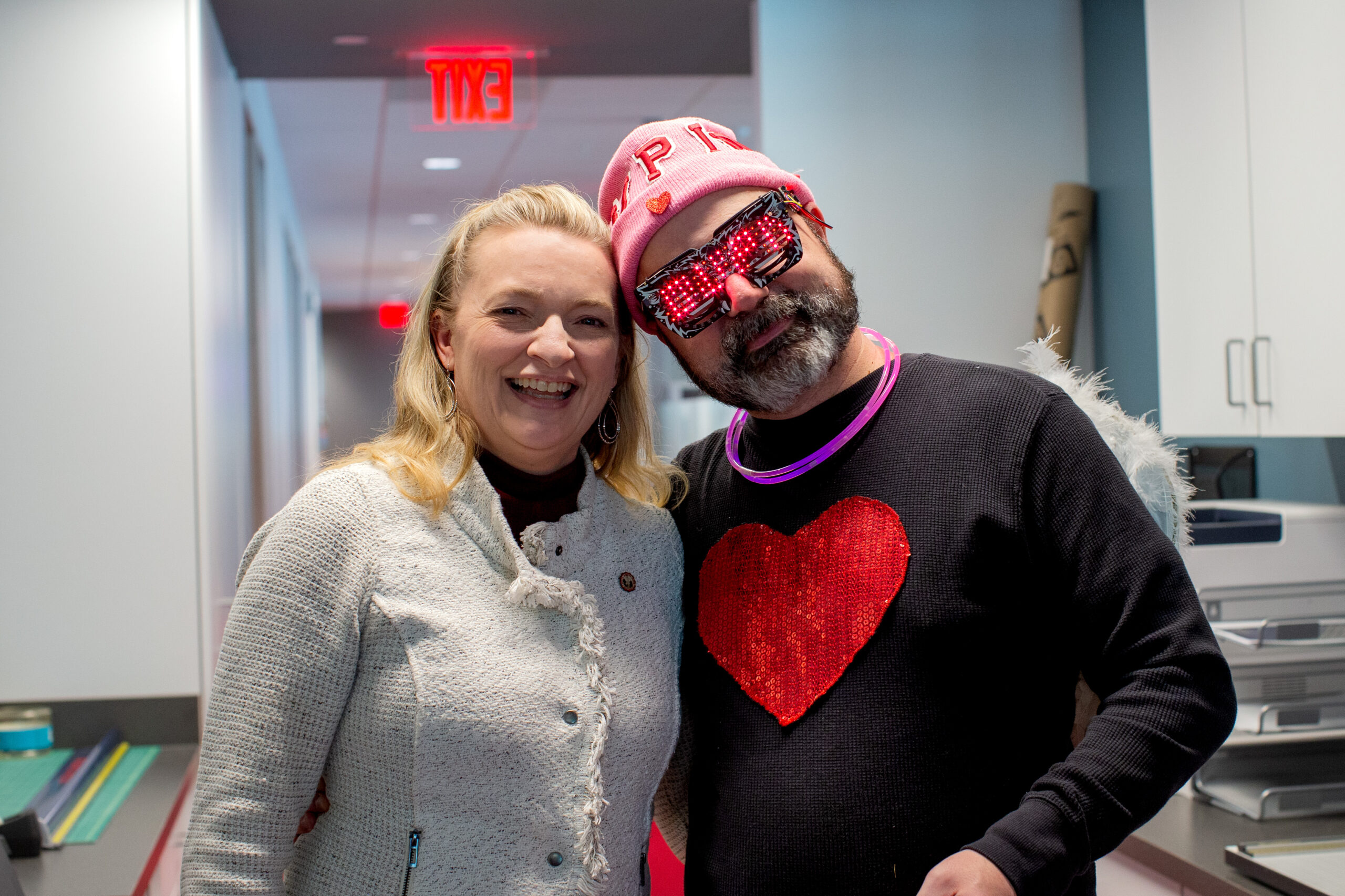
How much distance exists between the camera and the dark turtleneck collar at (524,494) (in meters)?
1.32

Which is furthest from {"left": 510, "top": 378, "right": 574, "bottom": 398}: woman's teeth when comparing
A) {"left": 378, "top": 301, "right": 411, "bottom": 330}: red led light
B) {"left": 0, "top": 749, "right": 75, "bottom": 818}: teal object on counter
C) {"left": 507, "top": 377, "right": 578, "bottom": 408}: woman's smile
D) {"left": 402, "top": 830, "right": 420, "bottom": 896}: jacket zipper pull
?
{"left": 378, "top": 301, "right": 411, "bottom": 330}: red led light

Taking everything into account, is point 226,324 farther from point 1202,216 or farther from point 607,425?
point 1202,216

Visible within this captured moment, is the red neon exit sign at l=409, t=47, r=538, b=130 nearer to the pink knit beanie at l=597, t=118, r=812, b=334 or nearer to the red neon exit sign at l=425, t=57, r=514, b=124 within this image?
the red neon exit sign at l=425, t=57, r=514, b=124

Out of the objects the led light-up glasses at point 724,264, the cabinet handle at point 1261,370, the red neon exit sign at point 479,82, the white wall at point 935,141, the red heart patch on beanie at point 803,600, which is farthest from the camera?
the red neon exit sign at point 479,82

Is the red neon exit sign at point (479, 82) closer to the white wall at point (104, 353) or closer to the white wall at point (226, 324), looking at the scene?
the white wall at point (226, 324)

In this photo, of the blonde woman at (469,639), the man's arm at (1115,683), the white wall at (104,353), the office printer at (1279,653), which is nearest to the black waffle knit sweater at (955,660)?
the man's arm at (1115,683)

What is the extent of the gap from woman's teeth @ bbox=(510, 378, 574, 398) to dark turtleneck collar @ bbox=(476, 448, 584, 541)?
0.10 metres

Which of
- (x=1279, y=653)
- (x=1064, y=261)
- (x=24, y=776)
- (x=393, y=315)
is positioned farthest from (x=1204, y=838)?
(x=393, y=315)

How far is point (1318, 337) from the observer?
6.47 ft

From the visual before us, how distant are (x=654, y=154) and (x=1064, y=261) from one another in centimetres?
198

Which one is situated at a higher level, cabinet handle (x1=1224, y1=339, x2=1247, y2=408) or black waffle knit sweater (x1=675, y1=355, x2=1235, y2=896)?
cabinet handle (x1=1224, y1=339, x2=1247, y2=408)

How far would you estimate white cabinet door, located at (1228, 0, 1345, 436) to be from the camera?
6.26ft

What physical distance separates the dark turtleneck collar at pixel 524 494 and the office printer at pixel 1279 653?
1131mm

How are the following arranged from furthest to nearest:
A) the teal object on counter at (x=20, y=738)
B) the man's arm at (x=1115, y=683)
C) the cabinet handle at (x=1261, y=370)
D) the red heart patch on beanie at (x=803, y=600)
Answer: the teal object on counter at (x=20, y=738) < the cabinet handle at (x=1261, y=370) < the red heart patch on beanie at (x=803, y=600) < the man's arm at (x=1115, y=683)
